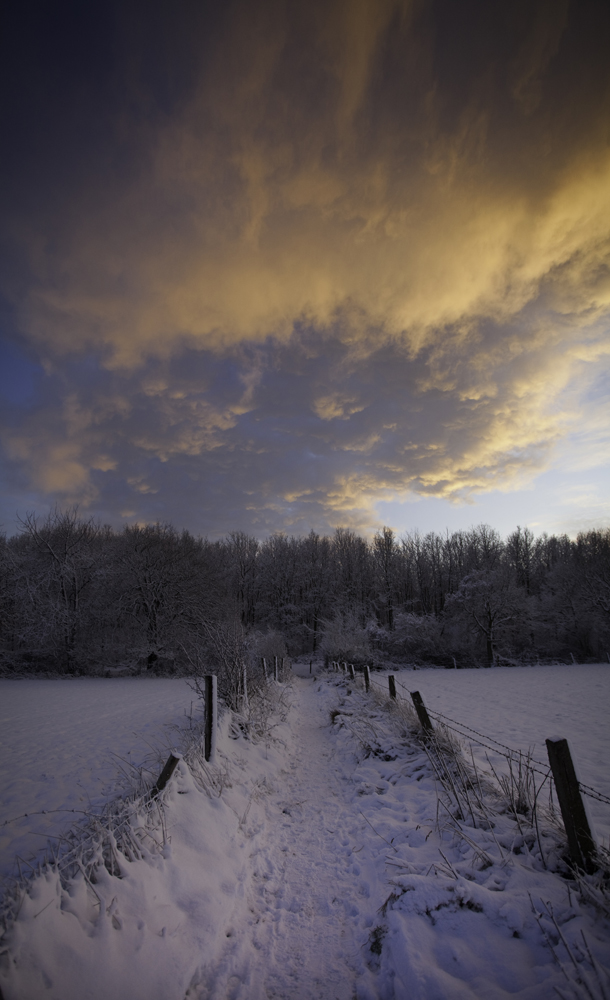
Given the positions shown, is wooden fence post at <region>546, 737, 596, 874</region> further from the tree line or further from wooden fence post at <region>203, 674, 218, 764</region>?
the tree line

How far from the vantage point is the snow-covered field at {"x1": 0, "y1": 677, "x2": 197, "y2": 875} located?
16.4 feet

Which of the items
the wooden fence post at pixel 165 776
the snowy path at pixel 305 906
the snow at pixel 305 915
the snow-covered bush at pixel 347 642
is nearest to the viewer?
the snow at pixel 305 915

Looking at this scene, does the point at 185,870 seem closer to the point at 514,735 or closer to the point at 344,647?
the point at 514,735

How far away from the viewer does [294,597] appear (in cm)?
4472

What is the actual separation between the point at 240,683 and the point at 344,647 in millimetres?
23115

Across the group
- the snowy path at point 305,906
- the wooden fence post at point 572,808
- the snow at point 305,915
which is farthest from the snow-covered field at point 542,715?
the snowy path at point 305,906

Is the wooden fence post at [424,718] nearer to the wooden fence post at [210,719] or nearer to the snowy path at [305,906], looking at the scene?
the snowy path at [305,906]

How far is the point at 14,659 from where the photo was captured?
23875 millimetres

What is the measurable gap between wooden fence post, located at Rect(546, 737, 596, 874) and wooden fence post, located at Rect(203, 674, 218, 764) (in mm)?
4308

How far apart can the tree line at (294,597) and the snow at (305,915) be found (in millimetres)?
5451

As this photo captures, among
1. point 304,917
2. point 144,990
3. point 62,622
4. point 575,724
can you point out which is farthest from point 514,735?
point 62,622

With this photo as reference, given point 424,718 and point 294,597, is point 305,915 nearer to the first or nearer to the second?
point 424,718

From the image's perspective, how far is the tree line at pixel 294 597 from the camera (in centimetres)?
2470

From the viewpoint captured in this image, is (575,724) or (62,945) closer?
(62,945)
